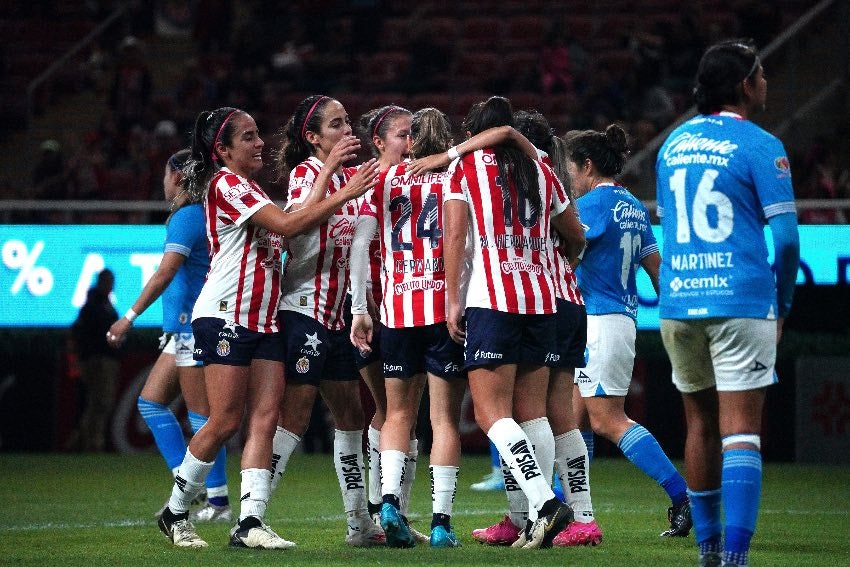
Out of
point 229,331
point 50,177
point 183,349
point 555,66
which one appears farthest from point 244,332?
point 555,66

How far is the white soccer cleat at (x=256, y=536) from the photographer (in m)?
6.58

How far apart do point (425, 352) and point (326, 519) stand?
2.18 metres

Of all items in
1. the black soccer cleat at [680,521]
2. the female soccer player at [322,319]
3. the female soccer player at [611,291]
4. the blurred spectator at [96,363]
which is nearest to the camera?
the female soccer player at [322,319]

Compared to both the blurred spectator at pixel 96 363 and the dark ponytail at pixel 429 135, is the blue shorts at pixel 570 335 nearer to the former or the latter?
the dark ponytail at pixel 429 135

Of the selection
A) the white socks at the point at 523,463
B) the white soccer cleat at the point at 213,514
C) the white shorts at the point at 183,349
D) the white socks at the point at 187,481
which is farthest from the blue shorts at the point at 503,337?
the white soccer cleat at the point at 213,514

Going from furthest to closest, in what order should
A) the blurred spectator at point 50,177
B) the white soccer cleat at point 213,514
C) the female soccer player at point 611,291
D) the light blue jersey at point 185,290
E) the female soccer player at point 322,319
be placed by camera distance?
the blurred spectator at point 50,177
the light blue jersey at point 185,290
the white soccer cleat at point 213,514
the female soccer player at point 611,291
the female soccer player at point 322,319

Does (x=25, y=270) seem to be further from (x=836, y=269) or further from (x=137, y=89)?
(x=836, y=269)

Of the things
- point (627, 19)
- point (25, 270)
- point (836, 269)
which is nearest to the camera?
point (836, 269)

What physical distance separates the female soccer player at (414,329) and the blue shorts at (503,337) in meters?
0.21

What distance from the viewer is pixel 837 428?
44.8 feet

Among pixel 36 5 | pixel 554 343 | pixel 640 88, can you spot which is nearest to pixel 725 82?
pixel 554 343

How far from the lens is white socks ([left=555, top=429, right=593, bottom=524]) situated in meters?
7.08

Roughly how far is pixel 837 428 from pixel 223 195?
8.81 metres

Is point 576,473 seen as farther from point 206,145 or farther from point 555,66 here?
point 555,66
